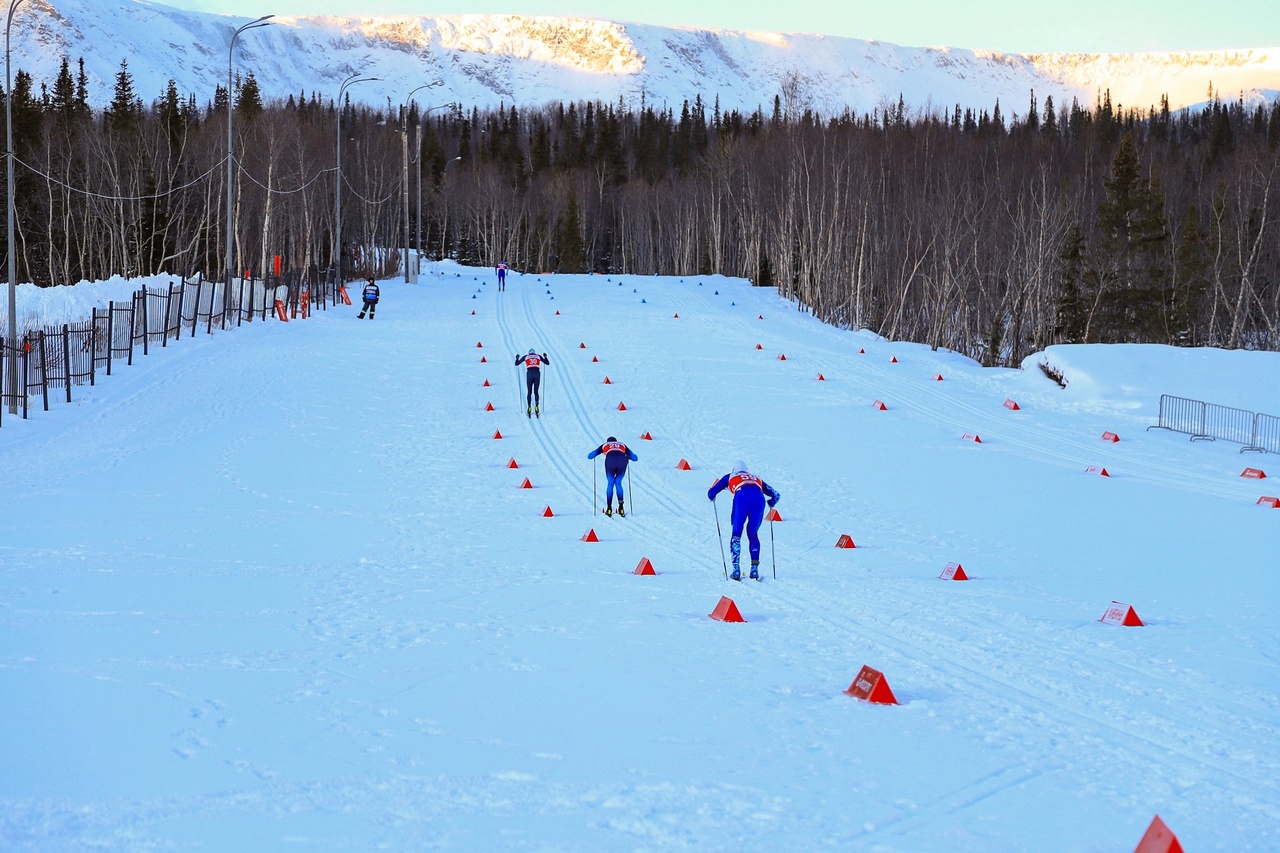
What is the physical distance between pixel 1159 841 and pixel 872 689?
3.22 metres

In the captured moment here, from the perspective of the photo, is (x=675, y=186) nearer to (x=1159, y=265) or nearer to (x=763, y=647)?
(x=1159, y=265)

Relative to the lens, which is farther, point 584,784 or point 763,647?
point 763,647

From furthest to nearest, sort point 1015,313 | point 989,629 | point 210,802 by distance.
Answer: point 1015,313
point 989,629
point 210,802

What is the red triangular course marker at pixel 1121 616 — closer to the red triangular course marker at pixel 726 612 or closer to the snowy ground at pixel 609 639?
the snowy ground at pixel 609 639

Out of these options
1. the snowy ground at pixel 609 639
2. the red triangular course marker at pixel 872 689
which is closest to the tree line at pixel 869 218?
the snowy ground at pixel 609 639

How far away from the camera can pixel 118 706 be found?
8.31 m

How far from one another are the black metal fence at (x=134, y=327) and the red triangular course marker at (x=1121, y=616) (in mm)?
20525

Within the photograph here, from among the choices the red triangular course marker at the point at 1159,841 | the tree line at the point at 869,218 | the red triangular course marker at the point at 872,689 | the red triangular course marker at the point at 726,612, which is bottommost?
the red triangular course marker at the point at 726,612

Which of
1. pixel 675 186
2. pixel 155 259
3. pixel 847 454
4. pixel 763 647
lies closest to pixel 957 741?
pixel 763 647

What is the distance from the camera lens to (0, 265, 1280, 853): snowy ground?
6.96 m

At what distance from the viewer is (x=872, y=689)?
9.15 m

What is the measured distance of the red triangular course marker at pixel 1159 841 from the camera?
19.6 feet

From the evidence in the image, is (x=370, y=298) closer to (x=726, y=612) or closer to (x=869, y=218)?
(x=869, y=218)

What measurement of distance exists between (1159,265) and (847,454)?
49.1 meters
